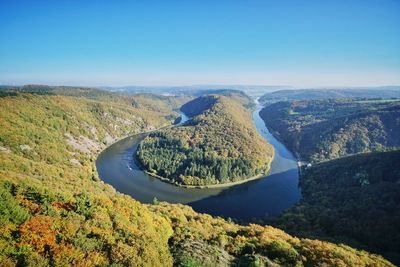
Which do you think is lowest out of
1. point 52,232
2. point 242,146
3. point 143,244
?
point 242,146

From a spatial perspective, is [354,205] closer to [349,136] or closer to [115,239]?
[115,239]

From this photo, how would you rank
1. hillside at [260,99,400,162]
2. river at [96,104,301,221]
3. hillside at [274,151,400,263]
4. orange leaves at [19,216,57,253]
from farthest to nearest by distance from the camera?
hillside at [260,99,400,162] < river at [96,104,301,221] < hillside at [274,151,400,263] < orange leaves at [19,216,57,253]

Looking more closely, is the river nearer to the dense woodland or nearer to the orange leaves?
the dense woodland

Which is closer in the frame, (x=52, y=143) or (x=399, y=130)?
(x=52, y=143)

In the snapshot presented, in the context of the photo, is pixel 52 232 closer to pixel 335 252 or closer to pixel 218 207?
pixel 335 252

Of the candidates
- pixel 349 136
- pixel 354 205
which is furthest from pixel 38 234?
pixel 349 136

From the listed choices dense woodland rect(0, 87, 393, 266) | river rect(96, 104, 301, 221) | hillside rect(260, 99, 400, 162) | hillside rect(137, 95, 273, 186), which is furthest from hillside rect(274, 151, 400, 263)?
hillside rect(260, 99, 400, 162)

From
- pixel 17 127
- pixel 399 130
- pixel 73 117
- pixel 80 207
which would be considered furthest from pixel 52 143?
pixel 399 130
